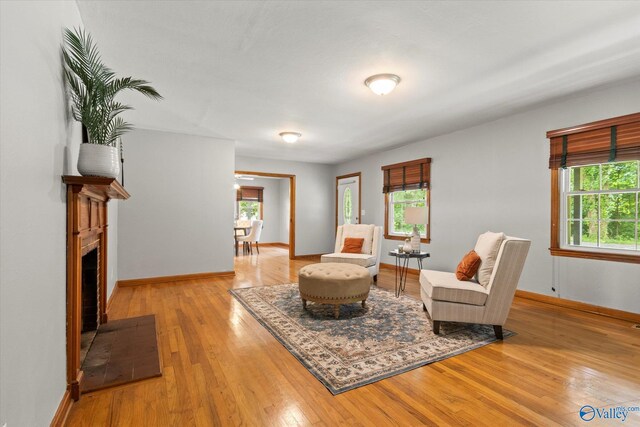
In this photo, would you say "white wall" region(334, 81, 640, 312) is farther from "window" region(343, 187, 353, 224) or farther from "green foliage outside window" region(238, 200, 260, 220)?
"green foliage outside window" region(238, 200, 260, 220)

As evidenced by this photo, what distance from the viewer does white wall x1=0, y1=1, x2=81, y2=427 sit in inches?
42.4

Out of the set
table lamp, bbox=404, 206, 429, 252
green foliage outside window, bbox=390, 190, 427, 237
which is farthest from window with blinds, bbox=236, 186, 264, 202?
table lamp, bbox=404, 206, 429, 252

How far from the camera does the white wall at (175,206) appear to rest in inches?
194

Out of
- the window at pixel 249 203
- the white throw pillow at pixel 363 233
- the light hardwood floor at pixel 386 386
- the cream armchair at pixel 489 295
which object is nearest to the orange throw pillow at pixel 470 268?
the cream armchair at pixel 489 295

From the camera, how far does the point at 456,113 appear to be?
4203 millimetres

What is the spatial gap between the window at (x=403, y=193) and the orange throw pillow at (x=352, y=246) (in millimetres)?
1236

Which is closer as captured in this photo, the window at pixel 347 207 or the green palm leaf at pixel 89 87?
the green palm leaf at pixel 89 87

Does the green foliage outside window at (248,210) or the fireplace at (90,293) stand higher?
the green foliage outside window at (248,210)

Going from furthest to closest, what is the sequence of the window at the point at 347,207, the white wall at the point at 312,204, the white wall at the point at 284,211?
the white wall at the point at 284,211, the white wall at the point at 312,204, the window at the point at 347,207

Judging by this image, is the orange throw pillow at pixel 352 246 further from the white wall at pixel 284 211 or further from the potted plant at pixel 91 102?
the white wall at pixel 284 211

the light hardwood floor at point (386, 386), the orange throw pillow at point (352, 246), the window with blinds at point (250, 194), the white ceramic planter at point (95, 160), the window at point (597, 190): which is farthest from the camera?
the window with blinds at point (250, 194)

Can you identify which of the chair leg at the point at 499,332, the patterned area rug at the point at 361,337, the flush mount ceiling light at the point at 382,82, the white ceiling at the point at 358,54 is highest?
the white ceiling at the point at 358,54

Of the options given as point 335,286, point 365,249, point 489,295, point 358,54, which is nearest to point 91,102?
point 358,54

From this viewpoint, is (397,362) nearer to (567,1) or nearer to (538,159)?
(567,1)
